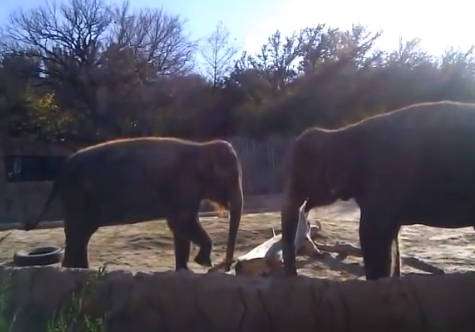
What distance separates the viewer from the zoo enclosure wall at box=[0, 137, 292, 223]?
1934 cm

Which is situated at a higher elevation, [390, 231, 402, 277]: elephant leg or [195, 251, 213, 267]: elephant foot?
[390, 231, 402, 277]: elephant leg

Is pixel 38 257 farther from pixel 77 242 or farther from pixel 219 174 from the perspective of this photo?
pixel 219 174

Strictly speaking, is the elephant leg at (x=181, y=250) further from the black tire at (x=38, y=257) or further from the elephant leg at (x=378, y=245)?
the elephant leg at (x=378, y=245)

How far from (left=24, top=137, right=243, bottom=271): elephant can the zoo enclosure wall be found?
484 inches

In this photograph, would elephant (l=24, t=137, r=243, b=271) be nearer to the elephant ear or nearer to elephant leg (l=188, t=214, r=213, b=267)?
elephant leg (l=188, t=214, r=213, b=267)

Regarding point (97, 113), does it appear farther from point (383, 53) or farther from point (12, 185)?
point (383, 53)

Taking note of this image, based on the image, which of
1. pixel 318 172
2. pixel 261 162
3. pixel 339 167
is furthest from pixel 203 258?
pixel 261 162

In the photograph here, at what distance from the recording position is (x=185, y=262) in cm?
701

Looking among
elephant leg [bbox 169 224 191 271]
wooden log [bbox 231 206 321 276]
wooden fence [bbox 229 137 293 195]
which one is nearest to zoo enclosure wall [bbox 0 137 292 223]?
wooden fence [bbox 229 137 293 195]

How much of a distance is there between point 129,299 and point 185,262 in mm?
2730

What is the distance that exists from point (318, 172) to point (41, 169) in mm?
17812

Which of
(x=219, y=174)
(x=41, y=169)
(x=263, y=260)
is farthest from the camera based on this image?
(x=41, y=169)

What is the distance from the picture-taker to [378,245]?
196 inches

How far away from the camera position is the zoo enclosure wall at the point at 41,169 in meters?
19.3
